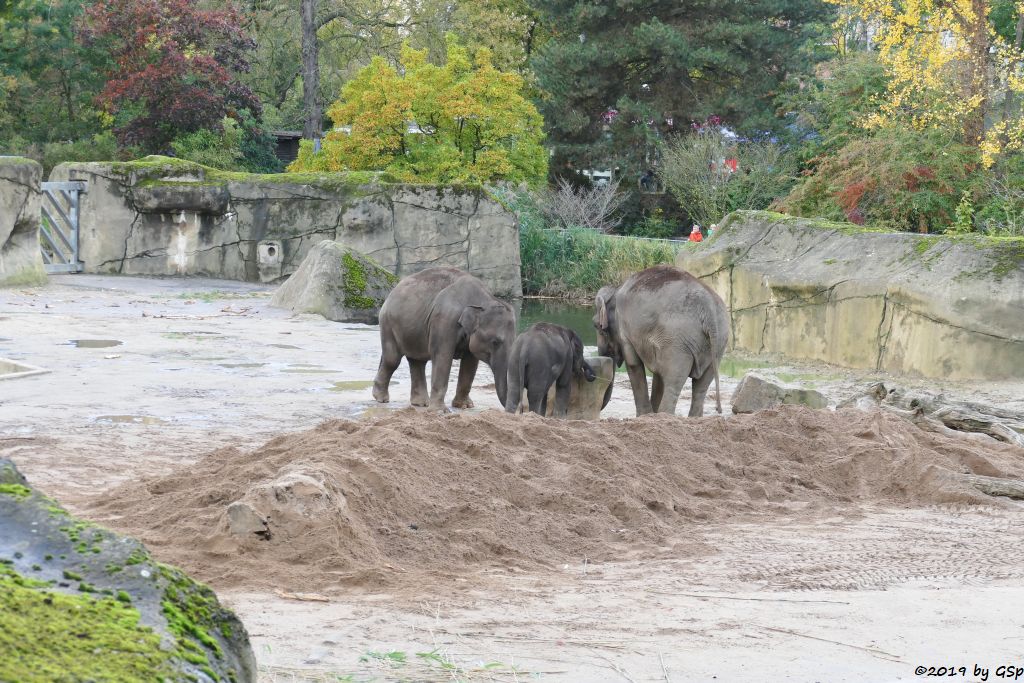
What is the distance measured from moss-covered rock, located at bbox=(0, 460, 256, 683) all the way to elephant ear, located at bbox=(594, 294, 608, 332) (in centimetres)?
818

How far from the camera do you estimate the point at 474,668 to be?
13.6 ft

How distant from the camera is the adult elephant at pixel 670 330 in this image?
10672 mm

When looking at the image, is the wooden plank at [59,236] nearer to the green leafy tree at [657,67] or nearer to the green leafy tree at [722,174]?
the green leafy tree at [722,174]

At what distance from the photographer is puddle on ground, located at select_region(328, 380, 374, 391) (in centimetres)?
1230

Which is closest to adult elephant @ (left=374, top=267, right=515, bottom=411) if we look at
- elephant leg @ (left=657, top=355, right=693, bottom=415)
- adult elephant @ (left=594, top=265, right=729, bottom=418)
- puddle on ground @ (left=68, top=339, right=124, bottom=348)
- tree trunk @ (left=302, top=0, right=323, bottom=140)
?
adult elephant @ (left=594, top=265, right=729, bottom=418)

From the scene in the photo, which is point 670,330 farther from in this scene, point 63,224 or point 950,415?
point 63,224

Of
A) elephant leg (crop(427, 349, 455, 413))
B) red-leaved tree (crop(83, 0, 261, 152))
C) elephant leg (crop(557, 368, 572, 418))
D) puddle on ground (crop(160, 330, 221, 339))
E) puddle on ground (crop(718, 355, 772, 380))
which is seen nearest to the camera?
elephant leg (crop(557, 368, 572, 418))

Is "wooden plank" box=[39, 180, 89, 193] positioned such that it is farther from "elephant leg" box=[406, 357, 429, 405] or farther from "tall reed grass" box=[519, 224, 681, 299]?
"elephant leg" box=[406, 357, 429, 405]

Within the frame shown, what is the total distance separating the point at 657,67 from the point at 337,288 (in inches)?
907

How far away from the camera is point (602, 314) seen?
443 inches

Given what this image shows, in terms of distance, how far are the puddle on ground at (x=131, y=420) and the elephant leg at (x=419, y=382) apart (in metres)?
2.38

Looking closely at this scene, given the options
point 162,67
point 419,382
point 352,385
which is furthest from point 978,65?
point 162,67

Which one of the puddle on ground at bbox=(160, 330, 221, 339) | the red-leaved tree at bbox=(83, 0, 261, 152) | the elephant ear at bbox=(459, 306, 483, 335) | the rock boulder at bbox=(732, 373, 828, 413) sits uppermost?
the red-leaved tree at bbox=(83, 0, 261, 152)

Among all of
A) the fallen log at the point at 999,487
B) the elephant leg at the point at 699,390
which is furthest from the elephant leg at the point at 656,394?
the fallen log at the point at 999,487
